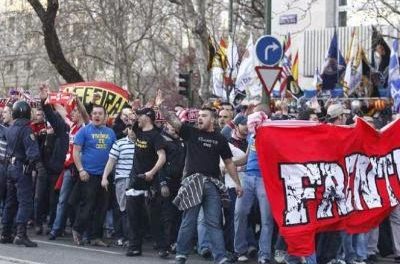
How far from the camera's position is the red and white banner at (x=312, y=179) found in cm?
1046

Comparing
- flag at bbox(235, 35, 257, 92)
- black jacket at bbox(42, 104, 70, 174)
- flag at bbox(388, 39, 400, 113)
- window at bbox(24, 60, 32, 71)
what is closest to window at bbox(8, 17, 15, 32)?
window at bbox(24, 60, 32, 71)

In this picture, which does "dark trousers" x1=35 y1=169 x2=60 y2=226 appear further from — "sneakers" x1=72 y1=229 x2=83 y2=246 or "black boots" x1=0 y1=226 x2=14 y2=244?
"black boots" x1=0 y1=226 x2=14 y2=244

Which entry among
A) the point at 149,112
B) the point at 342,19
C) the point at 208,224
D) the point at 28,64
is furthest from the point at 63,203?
the point at 28,64

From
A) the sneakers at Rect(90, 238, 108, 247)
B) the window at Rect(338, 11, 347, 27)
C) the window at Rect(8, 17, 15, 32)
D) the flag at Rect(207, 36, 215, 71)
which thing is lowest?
the sneakers at Rect(90, 238, 108, 247)

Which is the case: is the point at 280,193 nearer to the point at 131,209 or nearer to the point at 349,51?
the point at 131,209

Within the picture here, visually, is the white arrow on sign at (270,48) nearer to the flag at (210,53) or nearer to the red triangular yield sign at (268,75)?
the red triangular yield sign at (268,75)

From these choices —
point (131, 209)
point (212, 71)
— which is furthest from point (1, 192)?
point (212, 71)

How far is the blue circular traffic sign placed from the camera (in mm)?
15617

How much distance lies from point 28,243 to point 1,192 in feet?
3.40

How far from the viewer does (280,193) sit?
34.6ft

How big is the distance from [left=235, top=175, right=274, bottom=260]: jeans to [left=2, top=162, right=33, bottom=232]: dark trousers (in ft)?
9.75

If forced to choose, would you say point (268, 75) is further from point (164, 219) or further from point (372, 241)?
point (372, 241)

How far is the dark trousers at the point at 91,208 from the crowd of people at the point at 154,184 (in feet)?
0.05

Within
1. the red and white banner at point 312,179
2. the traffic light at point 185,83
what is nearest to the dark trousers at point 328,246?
the red and white banner at point 312,179
